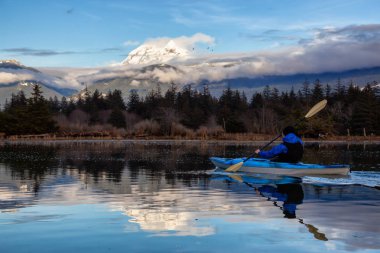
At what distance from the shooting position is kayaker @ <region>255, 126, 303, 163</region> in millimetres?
21188

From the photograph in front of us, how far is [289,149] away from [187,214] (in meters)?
11.0

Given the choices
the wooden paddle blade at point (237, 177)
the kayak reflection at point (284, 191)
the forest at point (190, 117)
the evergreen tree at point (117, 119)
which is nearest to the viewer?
the kayak reflection at point (284, 191)

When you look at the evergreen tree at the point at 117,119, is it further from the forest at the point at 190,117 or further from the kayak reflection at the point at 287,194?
the kayak reflection at the point at 287,194

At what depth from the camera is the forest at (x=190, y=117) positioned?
70.4 m

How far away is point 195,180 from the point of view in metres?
19.0

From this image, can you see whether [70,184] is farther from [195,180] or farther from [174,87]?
[174,87]

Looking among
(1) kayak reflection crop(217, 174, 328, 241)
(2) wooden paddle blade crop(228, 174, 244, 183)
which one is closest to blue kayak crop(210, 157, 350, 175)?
(1) kayak reflection crop(217, 174, 328, 241)

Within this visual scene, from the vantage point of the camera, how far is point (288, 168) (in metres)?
21.0

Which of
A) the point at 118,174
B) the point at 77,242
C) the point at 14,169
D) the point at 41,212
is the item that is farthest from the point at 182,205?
the point at 14,169

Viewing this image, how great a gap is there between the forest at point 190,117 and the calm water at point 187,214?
48.8 meters

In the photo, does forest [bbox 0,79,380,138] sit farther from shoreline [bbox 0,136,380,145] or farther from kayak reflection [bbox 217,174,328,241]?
kayak reflection [bbox 217,174,328,241]

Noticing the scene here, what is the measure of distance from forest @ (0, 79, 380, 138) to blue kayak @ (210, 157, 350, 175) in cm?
4356

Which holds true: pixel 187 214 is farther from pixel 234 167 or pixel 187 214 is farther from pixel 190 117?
pixel 190 117

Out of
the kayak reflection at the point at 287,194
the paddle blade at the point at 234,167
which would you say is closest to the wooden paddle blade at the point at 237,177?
the paddle blade at the point at 234,167
